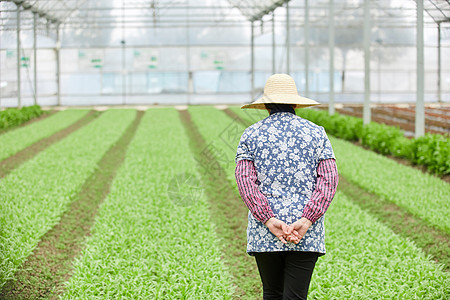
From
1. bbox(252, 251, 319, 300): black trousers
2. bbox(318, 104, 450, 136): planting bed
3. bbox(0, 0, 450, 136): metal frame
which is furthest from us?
bbox(0, 0, 450, 136): metal frame

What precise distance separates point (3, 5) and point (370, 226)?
20.5m

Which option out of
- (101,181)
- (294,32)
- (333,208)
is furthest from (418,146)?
(294,32)

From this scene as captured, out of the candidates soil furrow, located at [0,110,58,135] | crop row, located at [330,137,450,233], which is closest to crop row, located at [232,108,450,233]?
crop row, located at [330,137,450,233]

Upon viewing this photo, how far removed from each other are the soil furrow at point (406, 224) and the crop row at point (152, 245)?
4.83 feet

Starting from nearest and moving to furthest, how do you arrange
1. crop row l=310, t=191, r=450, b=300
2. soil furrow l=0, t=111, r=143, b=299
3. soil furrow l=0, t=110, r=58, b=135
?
crop row l=310, t=191, r=450, b=300
soil furrow l=0, t=111, r=143, b=299
soil furrow l=0, t=110, r=58, b=135

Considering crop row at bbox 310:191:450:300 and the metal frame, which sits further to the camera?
the metal frame

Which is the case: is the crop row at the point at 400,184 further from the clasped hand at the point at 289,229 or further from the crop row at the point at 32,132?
the crop row at the point at 32,132

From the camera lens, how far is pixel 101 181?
10.0m

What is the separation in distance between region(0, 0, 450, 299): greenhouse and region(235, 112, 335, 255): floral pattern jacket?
1cm

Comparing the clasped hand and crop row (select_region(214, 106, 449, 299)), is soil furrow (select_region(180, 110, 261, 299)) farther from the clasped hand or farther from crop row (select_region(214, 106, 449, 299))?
the clasped hand

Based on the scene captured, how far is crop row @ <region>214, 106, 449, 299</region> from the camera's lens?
177 inches

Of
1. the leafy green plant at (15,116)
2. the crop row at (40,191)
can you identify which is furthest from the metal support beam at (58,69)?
the crop row at (40,191)

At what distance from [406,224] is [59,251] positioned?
4305mm

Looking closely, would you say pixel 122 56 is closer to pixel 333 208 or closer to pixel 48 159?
pixel 48 159
